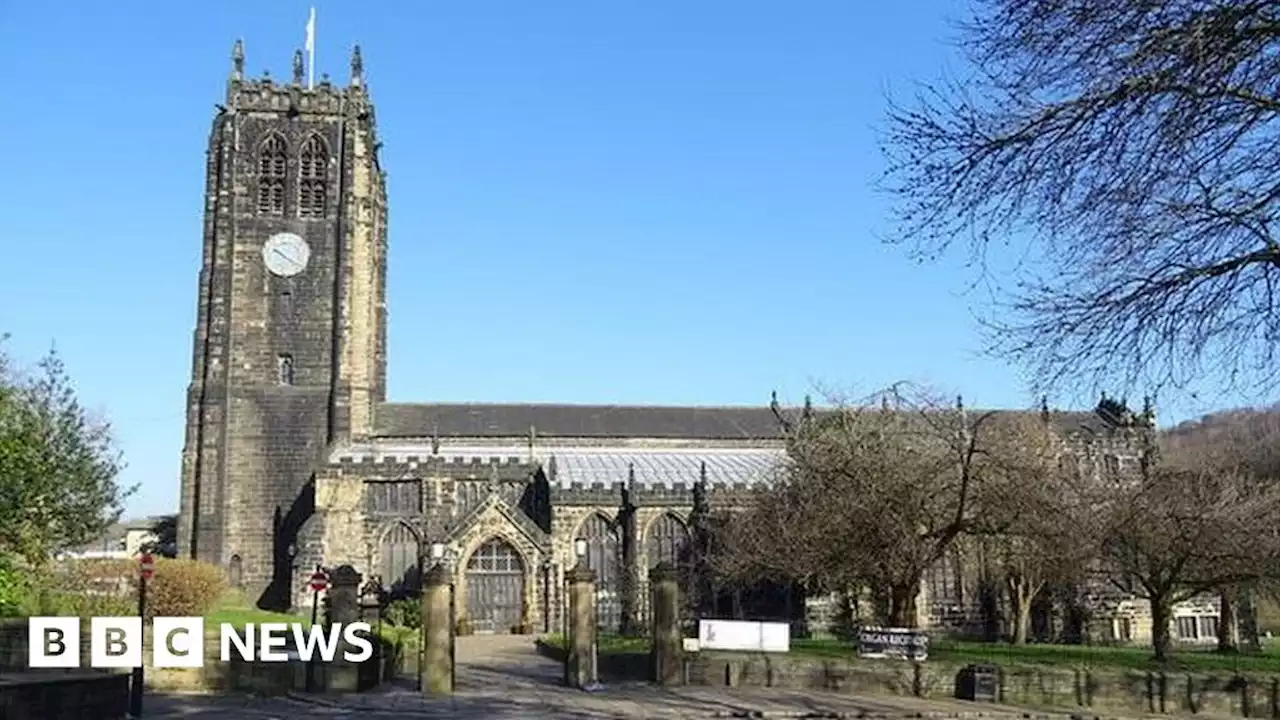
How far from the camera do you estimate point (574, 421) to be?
59688 mm

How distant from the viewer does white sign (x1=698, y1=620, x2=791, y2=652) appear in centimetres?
2561

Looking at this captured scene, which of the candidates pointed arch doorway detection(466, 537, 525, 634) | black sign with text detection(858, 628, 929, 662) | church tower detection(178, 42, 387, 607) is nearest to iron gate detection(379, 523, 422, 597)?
pointed arch doorway detection(466, 537, 525, 634)

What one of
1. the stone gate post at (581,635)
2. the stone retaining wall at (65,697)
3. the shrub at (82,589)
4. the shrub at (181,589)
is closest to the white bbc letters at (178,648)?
the shrub at (82,589)

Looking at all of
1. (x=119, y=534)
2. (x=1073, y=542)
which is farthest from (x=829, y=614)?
(x=119, y=534)

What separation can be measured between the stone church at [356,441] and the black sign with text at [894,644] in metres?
20.0

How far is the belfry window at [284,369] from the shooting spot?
54.6m

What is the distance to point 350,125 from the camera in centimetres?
5747

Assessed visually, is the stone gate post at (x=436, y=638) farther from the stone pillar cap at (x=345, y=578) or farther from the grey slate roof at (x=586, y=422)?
the grey slate roof at (x=586, y=422)

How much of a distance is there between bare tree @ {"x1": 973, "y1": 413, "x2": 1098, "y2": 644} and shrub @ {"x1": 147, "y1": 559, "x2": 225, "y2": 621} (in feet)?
64.8

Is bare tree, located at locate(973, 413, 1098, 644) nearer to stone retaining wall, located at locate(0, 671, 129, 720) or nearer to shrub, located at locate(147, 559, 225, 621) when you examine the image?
stone retaining wall, located at locate(0, 671, 129, 720)

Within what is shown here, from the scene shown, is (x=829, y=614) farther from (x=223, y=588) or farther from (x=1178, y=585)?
(x=223, y=588)

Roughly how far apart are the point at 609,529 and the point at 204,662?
26285mm

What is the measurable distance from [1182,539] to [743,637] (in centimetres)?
1389

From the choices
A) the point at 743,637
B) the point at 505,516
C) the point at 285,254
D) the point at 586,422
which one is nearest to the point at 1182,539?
the point at 743,637
